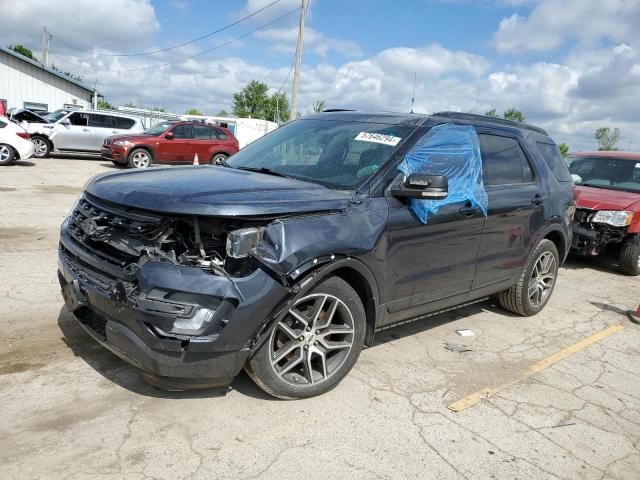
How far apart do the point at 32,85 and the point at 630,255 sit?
33.0 meters

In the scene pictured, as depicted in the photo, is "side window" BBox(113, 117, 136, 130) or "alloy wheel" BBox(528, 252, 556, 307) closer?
"alloy wheel" BBox(528, 252, 556, 307)

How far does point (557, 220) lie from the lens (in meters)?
5.50

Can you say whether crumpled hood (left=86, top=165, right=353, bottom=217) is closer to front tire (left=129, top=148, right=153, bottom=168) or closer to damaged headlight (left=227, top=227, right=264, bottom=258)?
damaged headlight (left=227, top=227, right=264, bottom=258)

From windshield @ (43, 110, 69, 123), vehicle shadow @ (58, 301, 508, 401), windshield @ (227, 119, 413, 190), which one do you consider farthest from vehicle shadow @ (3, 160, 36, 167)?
windshield @ (227, 119, 413, 190)

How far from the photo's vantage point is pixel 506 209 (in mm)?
4715

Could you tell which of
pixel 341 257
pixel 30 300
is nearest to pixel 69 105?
pixel 30 300

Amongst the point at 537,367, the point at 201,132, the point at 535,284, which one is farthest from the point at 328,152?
the point at 201,132

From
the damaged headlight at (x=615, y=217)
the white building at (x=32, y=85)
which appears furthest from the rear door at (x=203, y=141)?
the white building at (x=32, y=85)

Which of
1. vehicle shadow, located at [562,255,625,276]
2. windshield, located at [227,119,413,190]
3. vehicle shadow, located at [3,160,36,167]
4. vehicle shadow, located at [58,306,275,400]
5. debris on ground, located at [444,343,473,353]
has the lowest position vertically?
vehicle shadow, located at [3,160,36,167]

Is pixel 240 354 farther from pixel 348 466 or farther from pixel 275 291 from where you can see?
pixel 348 466

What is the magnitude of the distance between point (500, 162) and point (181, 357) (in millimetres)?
3397

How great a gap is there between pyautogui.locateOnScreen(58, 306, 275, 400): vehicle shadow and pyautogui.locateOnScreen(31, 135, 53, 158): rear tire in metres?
17.0

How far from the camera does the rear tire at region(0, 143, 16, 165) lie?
50.8ft

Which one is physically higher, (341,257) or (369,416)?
(341,257)
